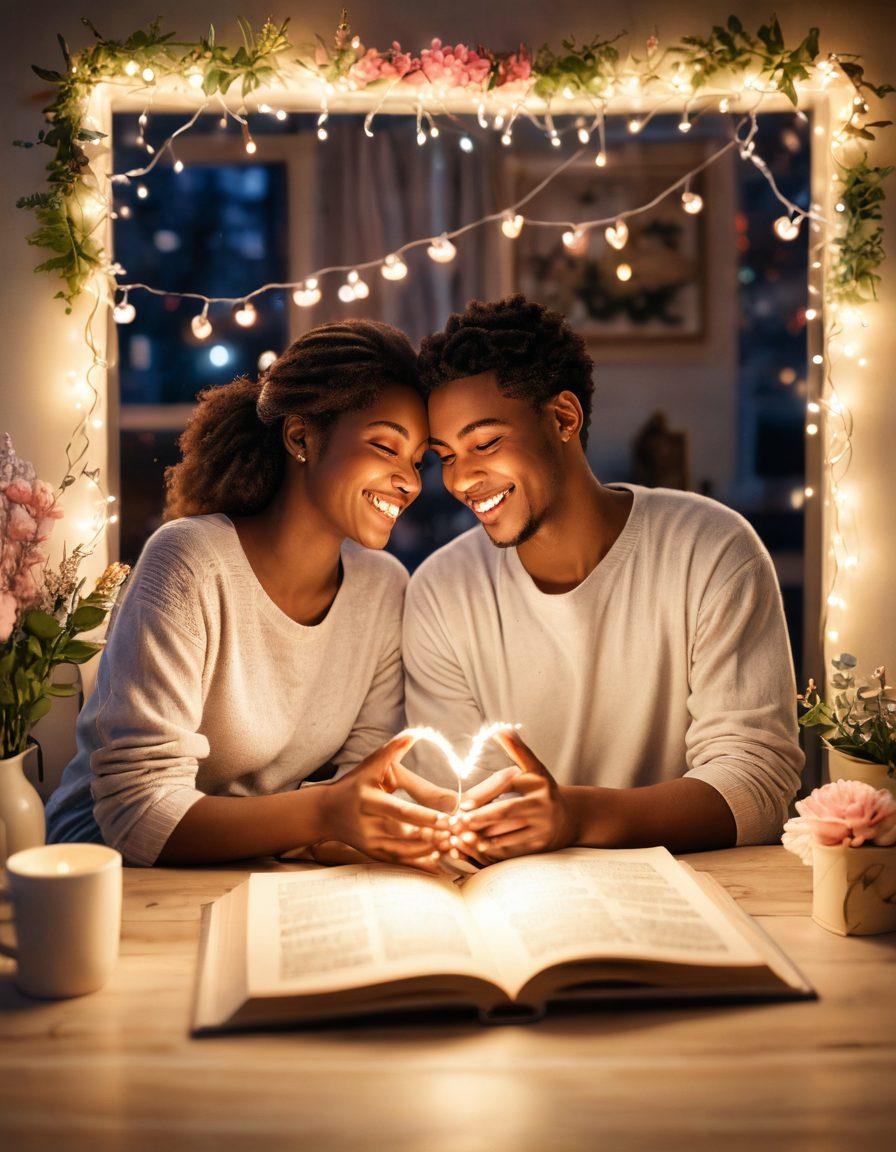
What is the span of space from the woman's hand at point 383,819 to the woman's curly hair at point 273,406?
0.62 metres

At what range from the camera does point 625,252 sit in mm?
2822

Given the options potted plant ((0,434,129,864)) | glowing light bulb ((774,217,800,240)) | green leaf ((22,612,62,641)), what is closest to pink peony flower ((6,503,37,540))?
potted plant ((0,434,129,864))

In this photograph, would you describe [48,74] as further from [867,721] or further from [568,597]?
[867,721]

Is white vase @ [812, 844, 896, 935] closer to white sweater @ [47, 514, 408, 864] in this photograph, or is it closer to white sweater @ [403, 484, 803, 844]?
white sweater @ [403, 484, 803, 844]

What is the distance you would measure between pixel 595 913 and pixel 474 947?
13 cm

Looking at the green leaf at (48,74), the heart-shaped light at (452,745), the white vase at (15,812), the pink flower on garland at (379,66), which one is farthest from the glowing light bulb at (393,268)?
the white vase at (15,812)

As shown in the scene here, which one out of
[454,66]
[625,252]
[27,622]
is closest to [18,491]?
[27,622]

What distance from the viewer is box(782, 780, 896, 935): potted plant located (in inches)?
44.4

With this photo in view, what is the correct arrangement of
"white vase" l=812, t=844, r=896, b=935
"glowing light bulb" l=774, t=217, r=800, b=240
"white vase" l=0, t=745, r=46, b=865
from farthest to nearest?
"glowing light bulb" l=774, t=217, r=800, b=240 < "white vase" l=0, t=745, r=46, b=865 < "white vase" l=812, t=844, r=896, b=935

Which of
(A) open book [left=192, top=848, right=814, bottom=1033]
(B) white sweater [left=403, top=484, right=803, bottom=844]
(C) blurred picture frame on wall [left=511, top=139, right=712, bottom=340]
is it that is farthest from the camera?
(C) blurred picture frame on wall [left=511, top=139, right=712, bottom=340]

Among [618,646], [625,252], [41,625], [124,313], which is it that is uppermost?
[625,252]

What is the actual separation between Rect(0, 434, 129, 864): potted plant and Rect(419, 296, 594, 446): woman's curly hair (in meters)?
0.66

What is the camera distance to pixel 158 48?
226 cm

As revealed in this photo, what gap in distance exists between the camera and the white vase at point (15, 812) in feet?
4.12
